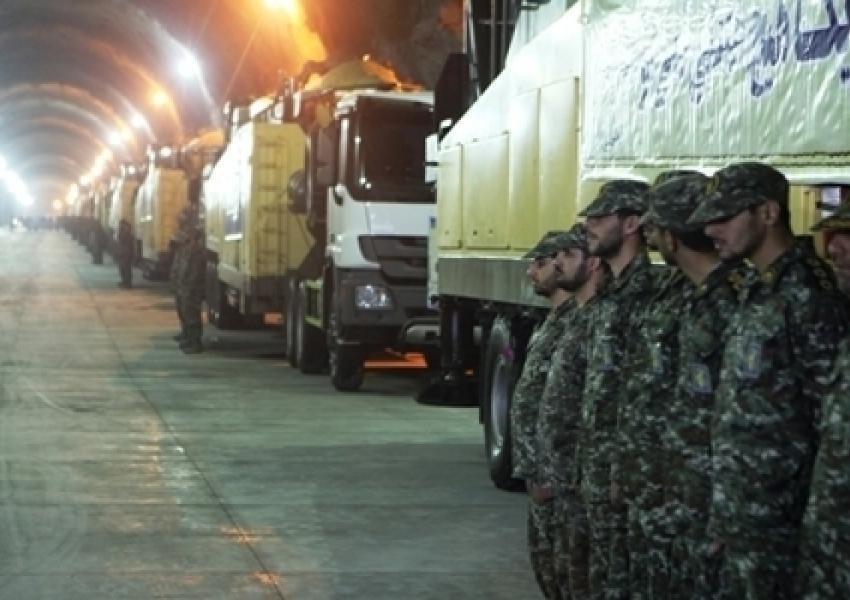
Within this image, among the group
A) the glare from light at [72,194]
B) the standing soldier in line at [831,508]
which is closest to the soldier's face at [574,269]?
the standing soldier in line at [831,508]

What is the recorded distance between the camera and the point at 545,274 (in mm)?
7715

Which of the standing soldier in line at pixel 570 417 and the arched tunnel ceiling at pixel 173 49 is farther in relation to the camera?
the arched tunnel ceiling at pixel 173 49

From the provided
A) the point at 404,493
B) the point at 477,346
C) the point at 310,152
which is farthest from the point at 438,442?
the point at 310,152

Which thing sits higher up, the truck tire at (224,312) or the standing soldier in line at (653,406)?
the standing soldier in line at (653,406)

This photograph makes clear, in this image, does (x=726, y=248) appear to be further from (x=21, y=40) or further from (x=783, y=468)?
(x=21, y=40)

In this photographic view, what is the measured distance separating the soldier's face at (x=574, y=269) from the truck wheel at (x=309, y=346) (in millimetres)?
14058

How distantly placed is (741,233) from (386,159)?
1377cm

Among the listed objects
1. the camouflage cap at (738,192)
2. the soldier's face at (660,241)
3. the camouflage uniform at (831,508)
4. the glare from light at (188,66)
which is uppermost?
the glare from light at (188,66)

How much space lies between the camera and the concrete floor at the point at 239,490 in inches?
364

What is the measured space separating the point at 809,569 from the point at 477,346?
9590 mm

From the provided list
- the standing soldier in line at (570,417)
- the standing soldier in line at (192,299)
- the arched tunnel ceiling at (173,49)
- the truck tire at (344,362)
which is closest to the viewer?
the standing soldier in line at (570,417)

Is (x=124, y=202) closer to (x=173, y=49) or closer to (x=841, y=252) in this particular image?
(x=173, y=49)

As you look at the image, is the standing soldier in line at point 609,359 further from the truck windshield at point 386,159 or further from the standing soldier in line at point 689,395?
the truck windshield at point 386,159

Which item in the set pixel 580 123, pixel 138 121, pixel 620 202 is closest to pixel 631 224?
pixel 620 202
